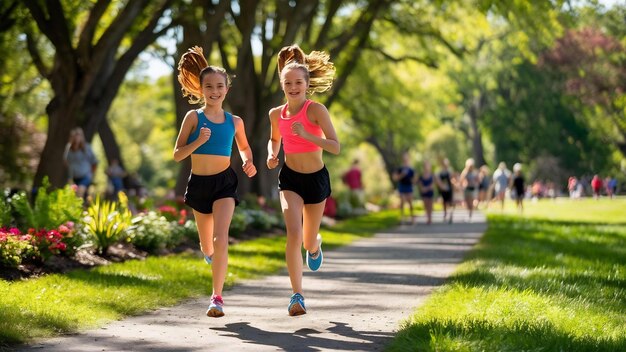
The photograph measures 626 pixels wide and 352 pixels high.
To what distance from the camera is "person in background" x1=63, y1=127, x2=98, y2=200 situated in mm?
18109

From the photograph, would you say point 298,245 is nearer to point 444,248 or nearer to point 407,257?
point 407,257

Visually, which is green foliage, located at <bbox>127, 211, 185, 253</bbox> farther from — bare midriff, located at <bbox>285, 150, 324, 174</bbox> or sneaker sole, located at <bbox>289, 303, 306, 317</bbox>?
sneaker sole, located at <bbox>289, 303, 306, 317</bbox>

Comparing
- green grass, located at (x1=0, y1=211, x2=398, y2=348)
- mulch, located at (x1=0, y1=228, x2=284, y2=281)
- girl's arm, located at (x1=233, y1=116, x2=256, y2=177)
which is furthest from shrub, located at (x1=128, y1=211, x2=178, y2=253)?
girl's arm, located at (x1=233, y1=116, x2=256, y2=177)

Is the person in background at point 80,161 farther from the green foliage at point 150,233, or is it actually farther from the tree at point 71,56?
the green foliage at point 150,233

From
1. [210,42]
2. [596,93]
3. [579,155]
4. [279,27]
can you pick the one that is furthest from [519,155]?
[210,42]

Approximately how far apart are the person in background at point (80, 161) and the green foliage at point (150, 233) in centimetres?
336

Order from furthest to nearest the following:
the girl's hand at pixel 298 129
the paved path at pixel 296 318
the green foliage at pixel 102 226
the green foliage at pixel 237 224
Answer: the green foliage at pixel 237 224 → the green foliage at pixel 102 226 → the girl's hand at pixel 298 129 → the paved path at pixel 296 318

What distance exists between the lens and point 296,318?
862 cm

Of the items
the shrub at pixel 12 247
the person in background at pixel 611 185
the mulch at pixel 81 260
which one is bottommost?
the mulch at pixel 81 260

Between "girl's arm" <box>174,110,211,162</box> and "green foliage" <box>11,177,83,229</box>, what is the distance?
12.2 ft

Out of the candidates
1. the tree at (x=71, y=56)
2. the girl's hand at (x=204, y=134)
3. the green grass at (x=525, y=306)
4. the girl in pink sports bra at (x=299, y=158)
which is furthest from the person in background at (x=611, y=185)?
the girl's hand at (x=204, y=134)

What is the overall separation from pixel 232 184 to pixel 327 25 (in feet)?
54.7

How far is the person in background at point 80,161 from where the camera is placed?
18109 millimetres

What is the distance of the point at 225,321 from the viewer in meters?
8.38
